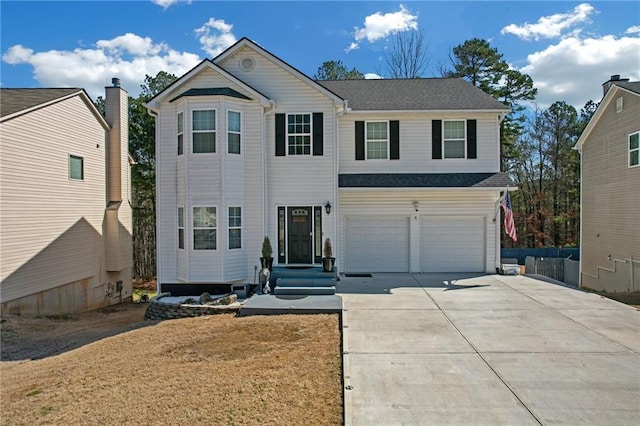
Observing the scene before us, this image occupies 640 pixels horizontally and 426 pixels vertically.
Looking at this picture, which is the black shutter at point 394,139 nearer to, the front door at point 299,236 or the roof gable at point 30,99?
the front door at point 299,236

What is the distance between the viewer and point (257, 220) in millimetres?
12883

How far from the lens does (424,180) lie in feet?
46.6

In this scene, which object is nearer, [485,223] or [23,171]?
[23,171]

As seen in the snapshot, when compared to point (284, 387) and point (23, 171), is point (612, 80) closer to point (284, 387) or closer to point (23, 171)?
point (284, 387)

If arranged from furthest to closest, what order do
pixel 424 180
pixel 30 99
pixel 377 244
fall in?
pixel 377 244 < pixel 30 99 < pixel 424 180

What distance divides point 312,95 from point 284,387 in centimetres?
1003

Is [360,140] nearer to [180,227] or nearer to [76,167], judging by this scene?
[180,227]

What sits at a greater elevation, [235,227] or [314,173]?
[314,173]

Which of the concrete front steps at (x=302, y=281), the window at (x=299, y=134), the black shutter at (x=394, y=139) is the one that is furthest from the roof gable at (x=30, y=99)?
the black shutter at (x=394, y=139)

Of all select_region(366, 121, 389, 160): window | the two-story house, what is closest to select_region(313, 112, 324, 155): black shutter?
the two-story house

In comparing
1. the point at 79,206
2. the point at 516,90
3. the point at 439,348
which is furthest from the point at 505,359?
the point at 516,90

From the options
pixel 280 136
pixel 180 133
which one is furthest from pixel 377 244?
pixel 180 133

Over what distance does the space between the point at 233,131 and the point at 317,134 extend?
109 inches

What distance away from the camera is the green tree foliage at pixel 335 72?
32406 millimetres
